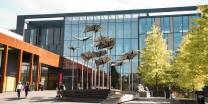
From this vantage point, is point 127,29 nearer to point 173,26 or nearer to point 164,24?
point 164,24

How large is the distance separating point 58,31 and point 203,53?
52407 millimetres

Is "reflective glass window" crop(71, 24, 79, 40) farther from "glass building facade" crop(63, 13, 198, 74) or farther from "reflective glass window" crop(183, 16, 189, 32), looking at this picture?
"reflective glass window" crop(183, 16, 189, 32)

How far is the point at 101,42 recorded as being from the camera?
33.8m

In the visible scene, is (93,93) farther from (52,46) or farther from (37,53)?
(52,46)

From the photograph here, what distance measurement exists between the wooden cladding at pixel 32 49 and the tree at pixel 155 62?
552 inches

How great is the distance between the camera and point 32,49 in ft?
149

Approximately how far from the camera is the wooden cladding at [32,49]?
3778 cm

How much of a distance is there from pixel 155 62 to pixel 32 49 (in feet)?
52.8

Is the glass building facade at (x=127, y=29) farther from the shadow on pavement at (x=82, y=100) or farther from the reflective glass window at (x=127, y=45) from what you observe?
the shadow on pavement at (x=82, y=100)

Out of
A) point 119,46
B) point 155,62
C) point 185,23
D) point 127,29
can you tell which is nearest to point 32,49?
point 155,62

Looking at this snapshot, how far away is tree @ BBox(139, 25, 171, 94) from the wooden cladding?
46.0 feet

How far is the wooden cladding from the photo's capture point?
37.8 meters

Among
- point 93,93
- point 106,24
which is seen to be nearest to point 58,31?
point 106,24

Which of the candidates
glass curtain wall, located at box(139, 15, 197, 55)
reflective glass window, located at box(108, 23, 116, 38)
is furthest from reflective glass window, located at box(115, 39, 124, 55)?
glass curtain wall, located at box(139, 15, 197, 55)
